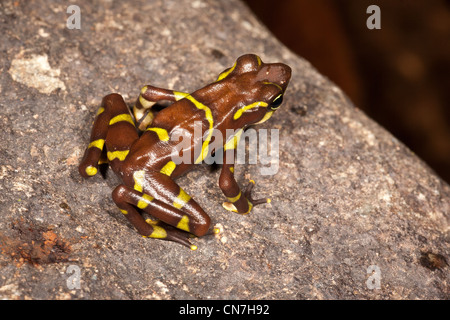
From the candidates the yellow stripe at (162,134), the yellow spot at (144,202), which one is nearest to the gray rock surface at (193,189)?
the yellow spot at (144,202)

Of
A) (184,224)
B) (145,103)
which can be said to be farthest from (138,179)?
(145,103)

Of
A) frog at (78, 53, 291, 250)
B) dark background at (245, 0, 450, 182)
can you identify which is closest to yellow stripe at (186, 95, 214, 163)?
frog at (78, 53, 291, 250)

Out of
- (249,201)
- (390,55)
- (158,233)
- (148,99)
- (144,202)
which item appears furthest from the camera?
(390,55)

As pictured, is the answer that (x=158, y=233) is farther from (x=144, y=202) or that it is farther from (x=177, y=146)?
(x=177, y=146)

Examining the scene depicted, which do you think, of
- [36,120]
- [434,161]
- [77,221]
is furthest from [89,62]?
[434,161]

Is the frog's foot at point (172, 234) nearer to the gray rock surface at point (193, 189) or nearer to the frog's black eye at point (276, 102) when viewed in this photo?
the gray rock surface at point (193, 189)

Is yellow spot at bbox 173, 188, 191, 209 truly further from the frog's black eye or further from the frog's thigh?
the frog's black eye
